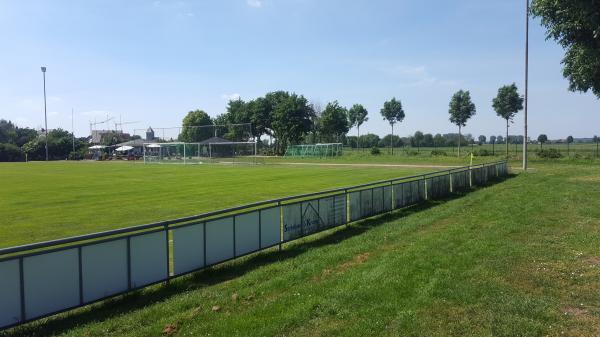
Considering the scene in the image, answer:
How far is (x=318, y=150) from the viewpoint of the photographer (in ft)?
258

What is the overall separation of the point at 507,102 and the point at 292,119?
135 ft

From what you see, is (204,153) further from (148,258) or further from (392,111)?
Answer: (148,258)

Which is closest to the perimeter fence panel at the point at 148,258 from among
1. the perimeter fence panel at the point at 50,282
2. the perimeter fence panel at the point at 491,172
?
the perimeter fence panel at the point at 50,282

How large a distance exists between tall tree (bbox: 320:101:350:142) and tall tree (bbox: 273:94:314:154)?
13.1 feet

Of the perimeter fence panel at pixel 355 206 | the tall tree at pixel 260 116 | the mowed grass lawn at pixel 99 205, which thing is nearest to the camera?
the perimeter fence panel at pixel 355 206

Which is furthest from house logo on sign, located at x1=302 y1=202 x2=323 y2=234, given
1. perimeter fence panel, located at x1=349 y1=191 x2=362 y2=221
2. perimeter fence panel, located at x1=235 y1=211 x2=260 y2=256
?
perimeter fence panel, located at x1=235 y1=211 x2=260 y2=256

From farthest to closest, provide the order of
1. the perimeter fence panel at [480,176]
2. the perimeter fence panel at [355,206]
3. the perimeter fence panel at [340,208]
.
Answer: the perimeter fence panel at [480,176] < the perimeter fence panel at [355,206] < the perimeter fence panel at [340,208]

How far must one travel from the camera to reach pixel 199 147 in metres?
66.8

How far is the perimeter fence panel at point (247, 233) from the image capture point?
29.8 feet

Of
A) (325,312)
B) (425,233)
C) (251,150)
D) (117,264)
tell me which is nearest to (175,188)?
(425,233)

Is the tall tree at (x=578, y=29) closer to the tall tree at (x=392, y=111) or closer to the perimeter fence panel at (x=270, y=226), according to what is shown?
the perimeter fence panel at (x=270, y=226)

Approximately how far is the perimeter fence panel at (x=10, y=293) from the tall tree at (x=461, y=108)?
67.3 metres

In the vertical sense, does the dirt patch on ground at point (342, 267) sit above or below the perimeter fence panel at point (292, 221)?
below

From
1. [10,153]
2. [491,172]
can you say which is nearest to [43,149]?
[10,153]
